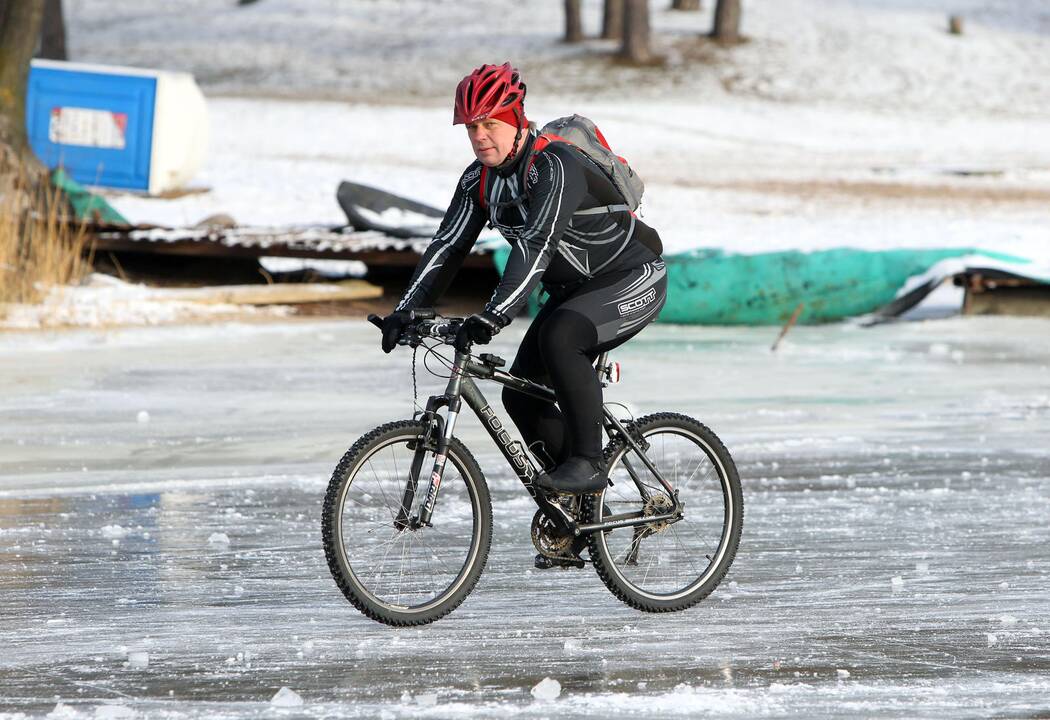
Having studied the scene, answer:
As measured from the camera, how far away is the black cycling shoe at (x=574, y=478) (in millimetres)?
6000

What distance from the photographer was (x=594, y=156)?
19.9 ft

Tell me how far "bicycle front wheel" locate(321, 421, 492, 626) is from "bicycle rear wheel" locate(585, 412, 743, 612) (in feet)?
1.56

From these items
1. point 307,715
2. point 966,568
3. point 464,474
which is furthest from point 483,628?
point 966,568

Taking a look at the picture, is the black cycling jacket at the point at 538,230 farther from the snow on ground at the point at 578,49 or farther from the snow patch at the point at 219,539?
the snow on ground at the point at 578,49

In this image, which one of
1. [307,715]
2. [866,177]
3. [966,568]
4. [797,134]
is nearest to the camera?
[307,715]

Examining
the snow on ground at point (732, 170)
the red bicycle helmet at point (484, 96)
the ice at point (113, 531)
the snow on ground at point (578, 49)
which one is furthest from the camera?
the snow on ground at point (578, 49)

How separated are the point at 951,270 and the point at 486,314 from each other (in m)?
10.3

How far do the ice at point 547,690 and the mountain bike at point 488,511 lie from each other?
0.78 metres

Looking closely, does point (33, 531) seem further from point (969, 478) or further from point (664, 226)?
point (664, 226)

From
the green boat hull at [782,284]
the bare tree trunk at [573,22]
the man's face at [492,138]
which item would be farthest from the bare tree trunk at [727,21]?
the man's face at [492,138]

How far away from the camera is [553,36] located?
50.7m

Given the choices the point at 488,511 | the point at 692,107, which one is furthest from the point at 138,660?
the point at 692,107

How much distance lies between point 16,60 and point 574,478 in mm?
15215

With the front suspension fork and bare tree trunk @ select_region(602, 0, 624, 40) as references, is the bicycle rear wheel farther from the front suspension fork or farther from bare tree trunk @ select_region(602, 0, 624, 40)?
bare tree trunk @ select_region(602, 0, 624, 40)
